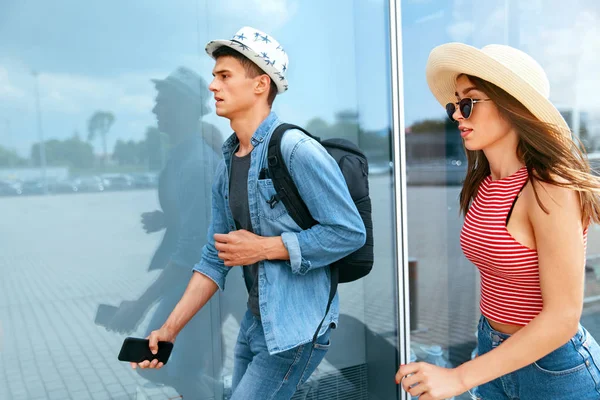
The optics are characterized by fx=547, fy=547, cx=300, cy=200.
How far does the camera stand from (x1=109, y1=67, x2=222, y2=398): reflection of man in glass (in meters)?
3.03

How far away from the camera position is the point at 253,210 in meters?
1.95

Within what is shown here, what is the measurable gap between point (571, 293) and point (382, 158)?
7.37ft

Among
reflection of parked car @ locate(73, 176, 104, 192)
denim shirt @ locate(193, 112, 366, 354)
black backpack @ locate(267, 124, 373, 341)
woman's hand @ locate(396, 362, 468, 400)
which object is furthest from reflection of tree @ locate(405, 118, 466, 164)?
woman's hand @ locate(396, 362, 468, 400)

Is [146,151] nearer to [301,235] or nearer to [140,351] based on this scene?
[140,351]

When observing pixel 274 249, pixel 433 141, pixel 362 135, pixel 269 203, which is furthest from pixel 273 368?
pixel 433 141

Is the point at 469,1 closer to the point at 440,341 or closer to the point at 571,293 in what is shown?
the point at 440,341

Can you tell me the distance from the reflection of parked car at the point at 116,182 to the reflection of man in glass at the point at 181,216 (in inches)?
7.3

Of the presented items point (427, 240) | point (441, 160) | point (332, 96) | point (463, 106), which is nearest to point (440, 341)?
point (427, 240)

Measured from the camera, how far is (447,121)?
367 cm

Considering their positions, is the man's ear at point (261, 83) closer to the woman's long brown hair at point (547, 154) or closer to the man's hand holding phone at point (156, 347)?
the woman's long brown hair at point (547, 154)

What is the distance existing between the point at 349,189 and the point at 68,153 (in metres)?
1.60

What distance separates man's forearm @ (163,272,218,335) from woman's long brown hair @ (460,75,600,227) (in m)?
1.25

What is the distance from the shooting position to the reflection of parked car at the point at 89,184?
9.48 ft

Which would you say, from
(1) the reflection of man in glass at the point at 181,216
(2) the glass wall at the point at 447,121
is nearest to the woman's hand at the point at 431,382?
(1) the reflection of man in glass at the point at 181,216
